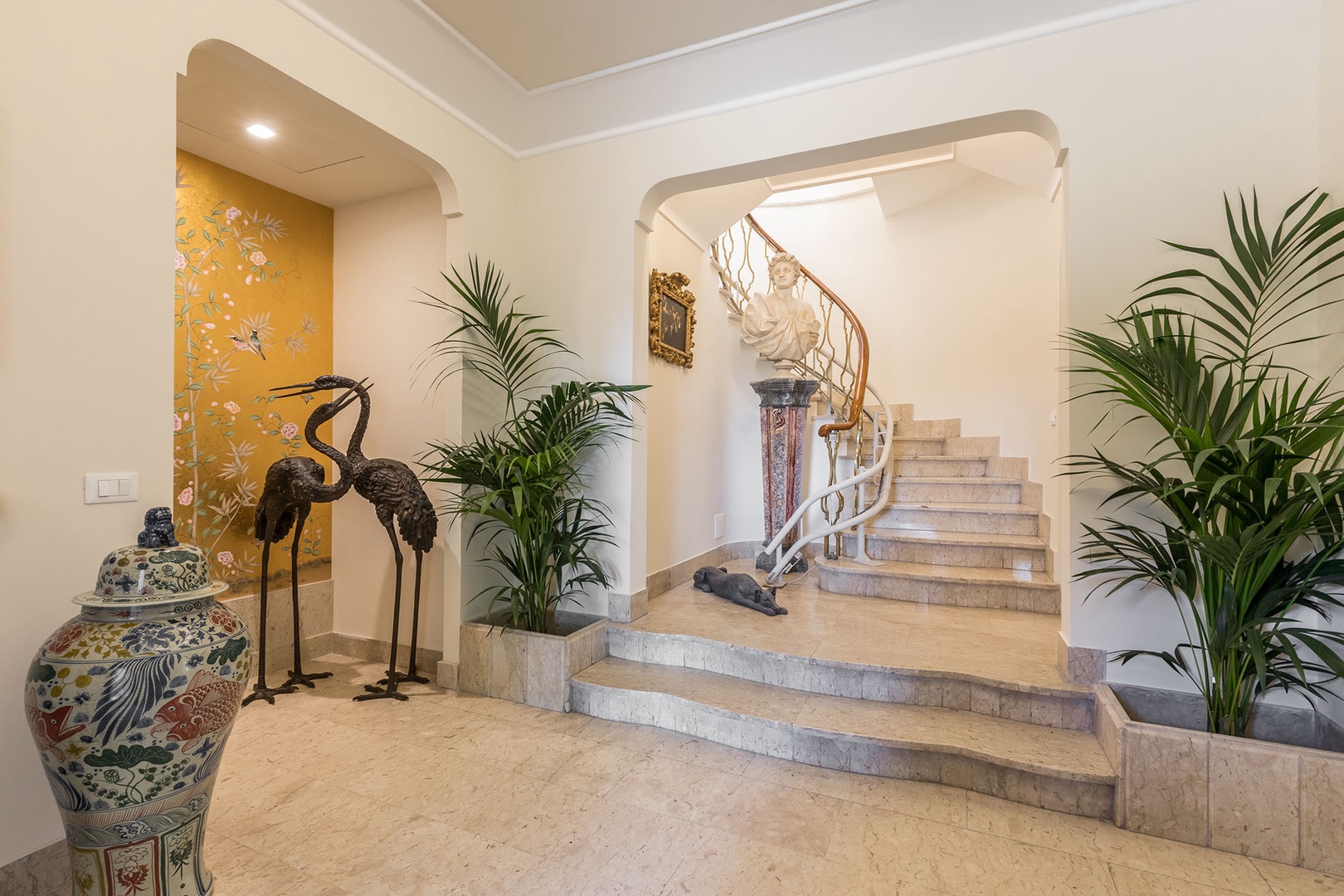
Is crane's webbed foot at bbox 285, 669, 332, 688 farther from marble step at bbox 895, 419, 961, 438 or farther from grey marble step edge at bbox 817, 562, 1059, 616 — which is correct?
marble step at bbox 895, 419, 961, 438

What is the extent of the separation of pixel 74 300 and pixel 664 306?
107 inches

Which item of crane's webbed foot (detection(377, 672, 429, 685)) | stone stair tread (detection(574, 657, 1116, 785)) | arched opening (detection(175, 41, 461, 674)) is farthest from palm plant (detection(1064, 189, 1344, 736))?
crane's webbed foot (detection(377, 672, 429, 685))

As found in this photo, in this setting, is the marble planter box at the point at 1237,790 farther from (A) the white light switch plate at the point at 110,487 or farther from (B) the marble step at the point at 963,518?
Answer: (A) the white light switch plate at the point at 110,487

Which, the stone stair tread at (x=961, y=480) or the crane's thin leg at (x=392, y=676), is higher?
the stone stair tread at (x=961, y=480)

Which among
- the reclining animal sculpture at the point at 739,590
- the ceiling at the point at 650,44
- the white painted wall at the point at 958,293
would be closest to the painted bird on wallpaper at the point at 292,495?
the ceiling at the point at 650,44

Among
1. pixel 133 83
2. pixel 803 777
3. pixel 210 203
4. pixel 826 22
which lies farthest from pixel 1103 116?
pixel 210 203

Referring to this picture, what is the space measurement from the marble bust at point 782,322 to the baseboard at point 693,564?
1.56m

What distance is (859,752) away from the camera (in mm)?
2223

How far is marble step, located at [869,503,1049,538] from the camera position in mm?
3855

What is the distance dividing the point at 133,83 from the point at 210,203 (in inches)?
59.5

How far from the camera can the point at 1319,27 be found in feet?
6.61

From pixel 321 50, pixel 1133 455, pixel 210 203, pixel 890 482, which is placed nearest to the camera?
pixel 1133 455

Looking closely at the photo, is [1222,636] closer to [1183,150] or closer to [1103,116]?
[1183,150]

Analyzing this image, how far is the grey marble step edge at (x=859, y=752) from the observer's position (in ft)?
6.40
